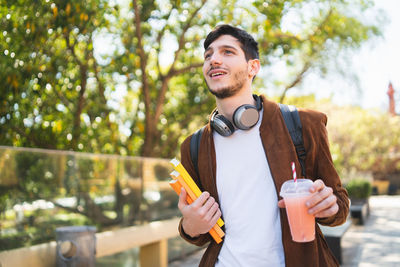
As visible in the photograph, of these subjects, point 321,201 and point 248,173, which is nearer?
point 321,201

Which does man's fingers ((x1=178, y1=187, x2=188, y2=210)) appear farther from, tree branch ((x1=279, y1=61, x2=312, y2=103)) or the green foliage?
tree branch ((x1=279, y1=61, x2=312, y2=103))

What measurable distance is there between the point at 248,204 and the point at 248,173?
0.14m

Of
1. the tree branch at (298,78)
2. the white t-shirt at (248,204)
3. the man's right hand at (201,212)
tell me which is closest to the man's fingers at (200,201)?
the man's right hand at (201,212)

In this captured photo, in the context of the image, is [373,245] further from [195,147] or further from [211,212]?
[211,212]

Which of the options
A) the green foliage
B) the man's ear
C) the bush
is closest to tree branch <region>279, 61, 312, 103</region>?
the green foliage

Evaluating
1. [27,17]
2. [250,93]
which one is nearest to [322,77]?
[27,17]

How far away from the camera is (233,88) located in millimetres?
1962

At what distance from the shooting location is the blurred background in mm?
4934

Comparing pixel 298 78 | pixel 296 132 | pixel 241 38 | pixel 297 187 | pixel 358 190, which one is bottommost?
pixel 358 190

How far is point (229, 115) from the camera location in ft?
6.66

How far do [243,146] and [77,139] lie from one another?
5355 millimetres

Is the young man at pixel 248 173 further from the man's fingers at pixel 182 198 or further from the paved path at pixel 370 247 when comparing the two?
the paved path at pixel 370 247

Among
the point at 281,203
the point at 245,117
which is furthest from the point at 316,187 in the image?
the point at 245,117

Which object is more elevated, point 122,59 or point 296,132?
point 122,59
